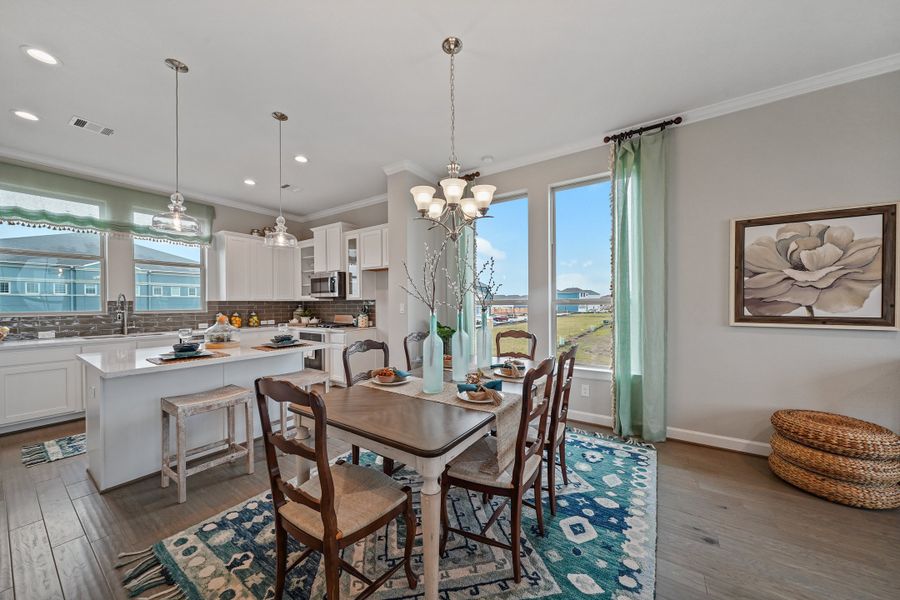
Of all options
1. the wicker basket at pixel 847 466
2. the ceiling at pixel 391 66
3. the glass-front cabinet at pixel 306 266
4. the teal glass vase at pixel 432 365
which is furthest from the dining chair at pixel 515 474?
the glass-front cabinet at pixel 306 266

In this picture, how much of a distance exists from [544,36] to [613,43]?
0.47 meters

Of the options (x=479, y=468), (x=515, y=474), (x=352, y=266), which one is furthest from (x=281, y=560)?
(x=352, y=266)

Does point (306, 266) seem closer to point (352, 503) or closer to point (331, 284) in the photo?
point (331, 284)

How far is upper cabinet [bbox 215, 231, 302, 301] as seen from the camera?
522cm

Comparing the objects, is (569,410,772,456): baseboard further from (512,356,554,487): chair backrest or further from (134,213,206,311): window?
(134,213,206,311): window

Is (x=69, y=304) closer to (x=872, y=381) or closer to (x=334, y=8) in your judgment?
(x=334, y=8)

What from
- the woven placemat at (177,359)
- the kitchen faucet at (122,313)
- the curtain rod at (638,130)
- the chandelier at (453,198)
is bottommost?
the woven placemat at (177,359)

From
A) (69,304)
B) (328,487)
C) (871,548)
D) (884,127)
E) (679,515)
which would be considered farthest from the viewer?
(69,304)

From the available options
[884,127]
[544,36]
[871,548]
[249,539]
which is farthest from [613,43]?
[249,539]

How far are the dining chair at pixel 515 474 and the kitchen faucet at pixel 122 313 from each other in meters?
4.94

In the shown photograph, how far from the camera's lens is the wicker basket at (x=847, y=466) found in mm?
2078

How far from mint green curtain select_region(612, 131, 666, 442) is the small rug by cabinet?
4.94 meters

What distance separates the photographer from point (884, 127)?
2412 millimetres

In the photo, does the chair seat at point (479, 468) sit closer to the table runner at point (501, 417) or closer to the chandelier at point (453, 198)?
the table runner at point (501, 417)
